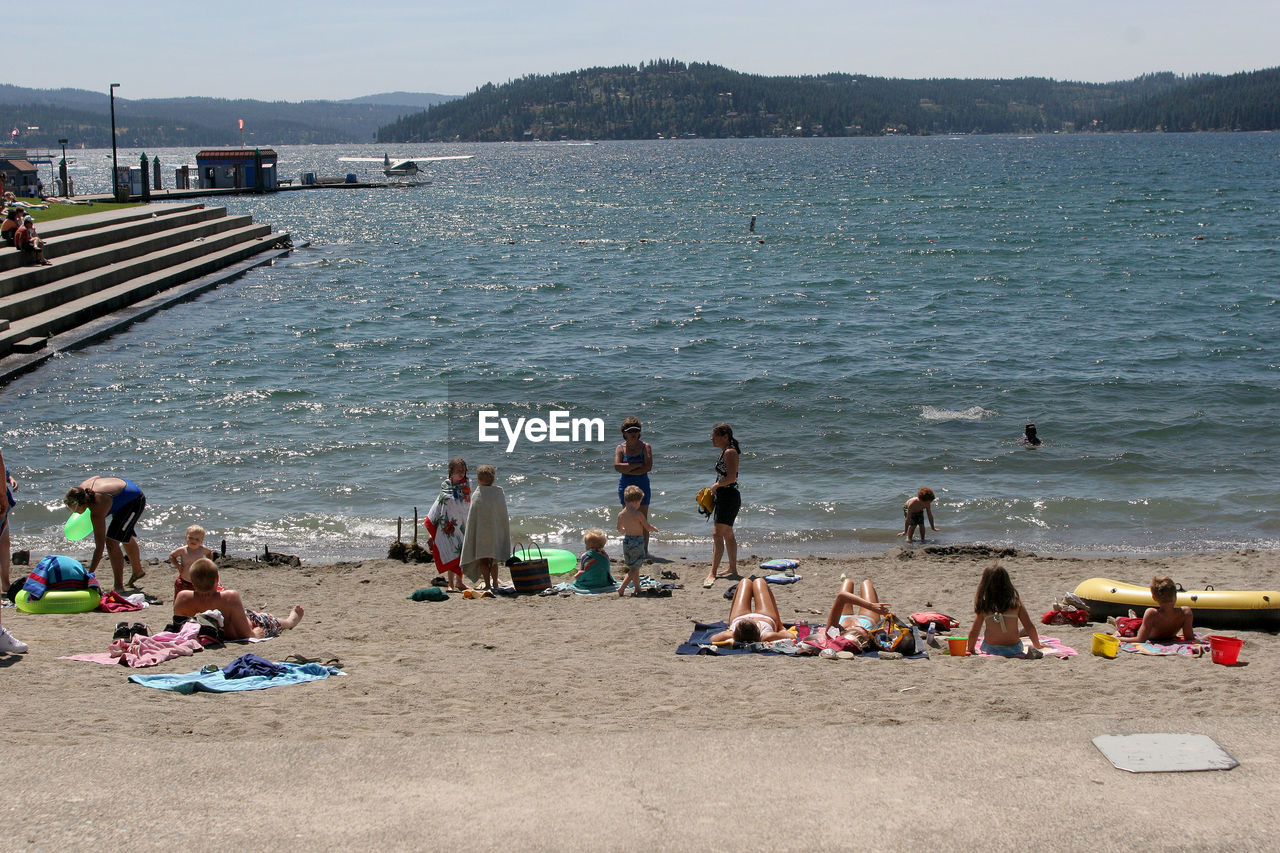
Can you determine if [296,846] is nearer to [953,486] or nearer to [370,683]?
[370,683]

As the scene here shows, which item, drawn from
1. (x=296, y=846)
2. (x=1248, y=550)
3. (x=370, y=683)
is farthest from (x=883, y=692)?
(x=1248, y=550)

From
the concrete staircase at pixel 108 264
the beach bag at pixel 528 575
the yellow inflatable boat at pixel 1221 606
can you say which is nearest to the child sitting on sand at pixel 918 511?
the yellow inflatable boat at pixel 1221 606

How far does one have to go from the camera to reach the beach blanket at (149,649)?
785 cm

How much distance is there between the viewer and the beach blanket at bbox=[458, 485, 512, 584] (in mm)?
10727

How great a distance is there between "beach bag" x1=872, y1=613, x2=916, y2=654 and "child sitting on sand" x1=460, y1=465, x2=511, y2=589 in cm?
376

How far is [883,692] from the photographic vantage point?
24.0 ft

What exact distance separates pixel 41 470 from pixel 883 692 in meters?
14.1

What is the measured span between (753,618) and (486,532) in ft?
10.1

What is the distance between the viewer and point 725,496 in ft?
37.2

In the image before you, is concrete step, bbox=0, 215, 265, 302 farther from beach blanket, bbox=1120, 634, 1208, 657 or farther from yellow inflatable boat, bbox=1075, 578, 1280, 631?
beach blanket, bbox=1120, 634, 1208, 657

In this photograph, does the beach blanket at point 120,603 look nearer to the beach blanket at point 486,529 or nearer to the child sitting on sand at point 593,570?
the beach blanket at point 486,529

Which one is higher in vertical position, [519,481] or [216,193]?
[216,193]

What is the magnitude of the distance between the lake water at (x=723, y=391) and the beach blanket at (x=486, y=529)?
3.16m

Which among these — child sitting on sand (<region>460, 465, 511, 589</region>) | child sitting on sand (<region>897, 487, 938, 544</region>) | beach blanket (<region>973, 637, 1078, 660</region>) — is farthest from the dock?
beach blanket (<region>973, 637, 1078, 660</region>)
